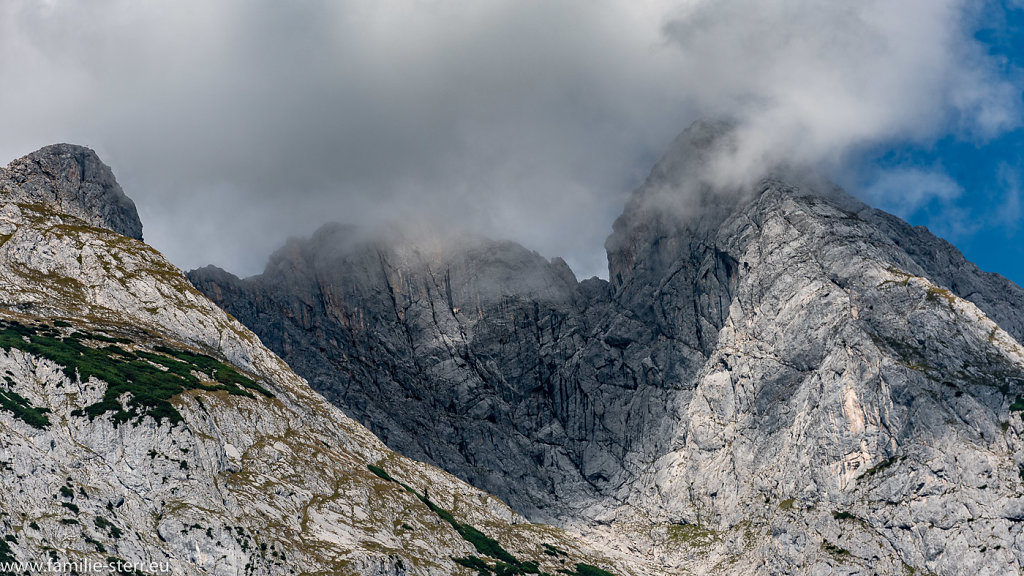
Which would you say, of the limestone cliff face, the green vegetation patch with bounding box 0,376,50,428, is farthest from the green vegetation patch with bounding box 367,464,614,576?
the green vegetation patch with bounding box 0,376,50,428

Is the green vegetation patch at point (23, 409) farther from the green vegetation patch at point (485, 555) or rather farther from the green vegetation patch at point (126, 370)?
the green vegetation patch at point (485, 555)

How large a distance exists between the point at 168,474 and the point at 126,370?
29443mm

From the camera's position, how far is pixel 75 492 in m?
134

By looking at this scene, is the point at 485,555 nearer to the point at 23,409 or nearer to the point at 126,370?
the point at 126,370

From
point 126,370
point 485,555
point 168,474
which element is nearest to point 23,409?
point 168,474

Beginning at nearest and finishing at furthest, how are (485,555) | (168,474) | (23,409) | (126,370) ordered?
(23,409) → (168,474) → (126,370) → (485,555)

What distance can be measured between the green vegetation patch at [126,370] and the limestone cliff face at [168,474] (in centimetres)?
40

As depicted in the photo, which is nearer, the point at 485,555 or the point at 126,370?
the point at 126,370

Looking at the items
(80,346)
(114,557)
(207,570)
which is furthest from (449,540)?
(80,346)

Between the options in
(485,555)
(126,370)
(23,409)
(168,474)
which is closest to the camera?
(23,409)

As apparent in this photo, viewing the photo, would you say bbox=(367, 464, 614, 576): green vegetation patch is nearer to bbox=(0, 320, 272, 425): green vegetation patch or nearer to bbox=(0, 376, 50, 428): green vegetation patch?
bbox=(0, 320, 272, 425): green vegetation patch

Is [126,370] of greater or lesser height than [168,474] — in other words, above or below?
above

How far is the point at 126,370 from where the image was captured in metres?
170

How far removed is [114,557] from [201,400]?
45762 mm
